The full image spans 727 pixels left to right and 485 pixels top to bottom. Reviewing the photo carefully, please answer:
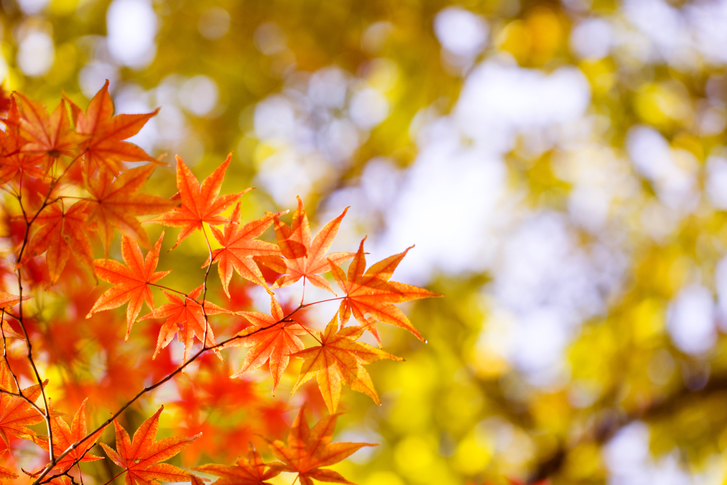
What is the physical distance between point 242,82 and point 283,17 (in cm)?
63

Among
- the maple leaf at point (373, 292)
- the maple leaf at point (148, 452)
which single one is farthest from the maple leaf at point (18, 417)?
the maple leaf at point (373, 292)

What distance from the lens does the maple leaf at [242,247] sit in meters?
0.94

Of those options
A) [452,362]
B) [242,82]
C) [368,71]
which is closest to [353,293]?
[452,362]

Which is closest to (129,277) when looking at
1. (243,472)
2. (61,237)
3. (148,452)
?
(61,237)

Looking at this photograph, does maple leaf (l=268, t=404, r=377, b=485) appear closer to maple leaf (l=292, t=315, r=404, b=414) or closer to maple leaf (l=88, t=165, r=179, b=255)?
maple leaf (l=292, t=315, r=404, b=414)

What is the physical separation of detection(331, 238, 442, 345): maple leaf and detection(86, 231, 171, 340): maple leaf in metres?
0.40

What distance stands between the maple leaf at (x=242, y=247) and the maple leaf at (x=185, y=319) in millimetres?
94

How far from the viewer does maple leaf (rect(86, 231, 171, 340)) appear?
2.98ft

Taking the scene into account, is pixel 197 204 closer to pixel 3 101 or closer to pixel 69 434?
pixel 69 434

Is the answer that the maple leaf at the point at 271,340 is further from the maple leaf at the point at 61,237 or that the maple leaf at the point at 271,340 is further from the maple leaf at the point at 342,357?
the maple leaf at the point at 61,237

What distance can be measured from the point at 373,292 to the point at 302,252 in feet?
0.57

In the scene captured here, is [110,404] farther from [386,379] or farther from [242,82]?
[242,82]

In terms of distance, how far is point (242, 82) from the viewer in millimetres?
3590

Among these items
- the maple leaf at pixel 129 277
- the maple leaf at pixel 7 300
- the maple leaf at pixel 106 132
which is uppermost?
the maple leaf at pixel 106 132
